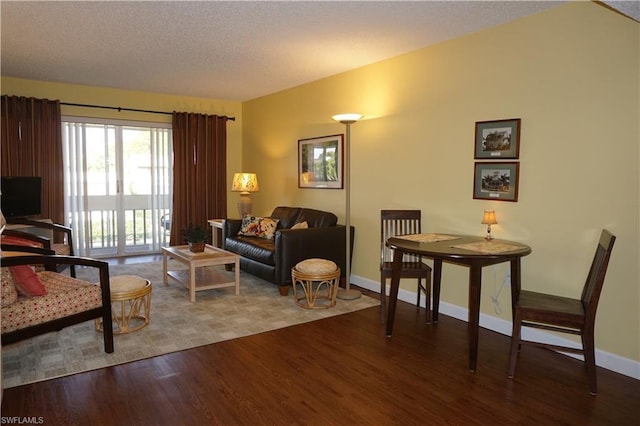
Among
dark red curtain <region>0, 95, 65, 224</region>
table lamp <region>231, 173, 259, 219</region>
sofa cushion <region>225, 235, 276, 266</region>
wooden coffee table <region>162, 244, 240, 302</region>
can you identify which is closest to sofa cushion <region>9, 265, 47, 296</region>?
wooden coffee table <region>162, 244, 240, 302</region>

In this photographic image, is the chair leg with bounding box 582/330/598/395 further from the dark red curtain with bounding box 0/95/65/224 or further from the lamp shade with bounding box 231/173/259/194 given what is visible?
the dark red curtain with bounding box 0/95/65/224

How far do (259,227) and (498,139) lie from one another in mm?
3037

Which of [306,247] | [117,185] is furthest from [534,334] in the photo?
[117,185]

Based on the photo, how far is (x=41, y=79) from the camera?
18.7 feet

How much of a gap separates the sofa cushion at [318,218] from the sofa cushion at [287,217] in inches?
5.3

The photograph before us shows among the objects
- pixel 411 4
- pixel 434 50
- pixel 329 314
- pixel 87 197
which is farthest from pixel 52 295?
pixel 87 197

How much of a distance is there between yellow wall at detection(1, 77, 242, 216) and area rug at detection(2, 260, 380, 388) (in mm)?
2601

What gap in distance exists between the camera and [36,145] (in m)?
5.72

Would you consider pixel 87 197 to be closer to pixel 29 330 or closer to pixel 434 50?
pixel 29 330

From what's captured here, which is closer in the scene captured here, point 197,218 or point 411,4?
point 411,4

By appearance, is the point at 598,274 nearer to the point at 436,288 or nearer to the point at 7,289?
the point at 436,288

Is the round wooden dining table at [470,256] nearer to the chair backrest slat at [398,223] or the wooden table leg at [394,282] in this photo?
the wooden table leg at [394,282]

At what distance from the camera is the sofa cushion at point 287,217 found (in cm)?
557

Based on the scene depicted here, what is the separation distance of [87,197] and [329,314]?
4.28 meters
